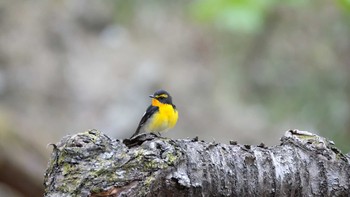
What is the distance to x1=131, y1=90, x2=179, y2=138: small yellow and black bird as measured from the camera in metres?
4.79

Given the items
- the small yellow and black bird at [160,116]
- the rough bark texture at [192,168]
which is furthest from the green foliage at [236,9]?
the rough bark texture at [192,168]

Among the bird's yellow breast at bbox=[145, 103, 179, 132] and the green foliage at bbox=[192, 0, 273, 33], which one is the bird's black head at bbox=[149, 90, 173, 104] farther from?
the green foliage at bbox=[192, 0, 273, 33]

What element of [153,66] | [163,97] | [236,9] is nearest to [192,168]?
[236,9]

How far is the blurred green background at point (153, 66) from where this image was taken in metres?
9.51

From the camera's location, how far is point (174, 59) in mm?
10859

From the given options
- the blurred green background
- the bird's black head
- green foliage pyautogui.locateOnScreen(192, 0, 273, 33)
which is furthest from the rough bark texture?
the blurred green background

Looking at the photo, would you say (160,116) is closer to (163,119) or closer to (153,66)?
(163,119)

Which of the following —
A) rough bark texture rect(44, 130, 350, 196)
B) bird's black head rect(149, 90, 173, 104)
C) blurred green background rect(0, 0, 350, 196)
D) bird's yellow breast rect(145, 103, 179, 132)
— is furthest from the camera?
blurred green background rect(0, 0, 350, 196)

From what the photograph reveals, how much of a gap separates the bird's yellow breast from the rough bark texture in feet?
7.20

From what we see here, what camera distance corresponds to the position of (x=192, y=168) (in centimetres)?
229

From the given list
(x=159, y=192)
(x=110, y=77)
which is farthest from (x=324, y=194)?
(x=110, y=77)

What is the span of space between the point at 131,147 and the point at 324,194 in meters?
0.77

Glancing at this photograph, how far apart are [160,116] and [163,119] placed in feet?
0.18

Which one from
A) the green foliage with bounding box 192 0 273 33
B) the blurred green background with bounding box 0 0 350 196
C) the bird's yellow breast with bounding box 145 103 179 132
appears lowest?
the bird's yellow breast with bounding box 145 103 179 132
